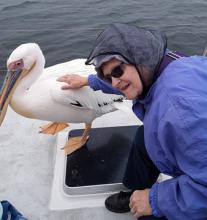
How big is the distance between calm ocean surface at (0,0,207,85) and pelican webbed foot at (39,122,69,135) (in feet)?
8.63

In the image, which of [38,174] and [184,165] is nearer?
[184,165]

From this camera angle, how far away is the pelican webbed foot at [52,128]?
A: 2.89 m

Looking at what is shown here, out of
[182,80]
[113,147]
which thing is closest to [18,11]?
[113,147]

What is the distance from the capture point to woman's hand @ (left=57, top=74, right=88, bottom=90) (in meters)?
2.55

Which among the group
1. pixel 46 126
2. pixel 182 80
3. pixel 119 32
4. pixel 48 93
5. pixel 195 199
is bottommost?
pixel 46 126

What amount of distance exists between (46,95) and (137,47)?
1363 mm

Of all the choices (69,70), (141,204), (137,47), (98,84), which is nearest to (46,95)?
(69,70)

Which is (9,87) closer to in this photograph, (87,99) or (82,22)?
(87,99)

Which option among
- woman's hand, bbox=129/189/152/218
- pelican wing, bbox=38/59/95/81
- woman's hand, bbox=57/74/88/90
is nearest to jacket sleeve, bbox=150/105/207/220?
woman's hand, bbox=129/189/152/218

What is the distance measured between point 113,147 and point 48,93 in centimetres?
55

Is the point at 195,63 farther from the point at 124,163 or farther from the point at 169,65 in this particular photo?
the point at 124,163

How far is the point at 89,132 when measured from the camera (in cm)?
283

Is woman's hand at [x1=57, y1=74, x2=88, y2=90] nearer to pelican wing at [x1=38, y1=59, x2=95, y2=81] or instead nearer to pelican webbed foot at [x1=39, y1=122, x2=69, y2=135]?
pelican wing at [x1=38, y1=59, x2=95, y2=81]

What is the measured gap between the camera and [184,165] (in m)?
1.41
